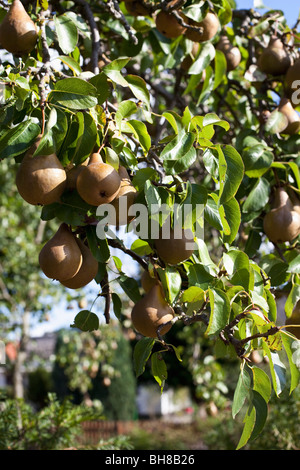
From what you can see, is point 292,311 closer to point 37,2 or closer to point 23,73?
point 23,73

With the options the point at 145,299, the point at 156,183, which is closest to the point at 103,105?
the point at 156,183

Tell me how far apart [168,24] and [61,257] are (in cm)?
94

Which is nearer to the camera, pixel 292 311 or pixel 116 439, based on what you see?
pixel 292 311

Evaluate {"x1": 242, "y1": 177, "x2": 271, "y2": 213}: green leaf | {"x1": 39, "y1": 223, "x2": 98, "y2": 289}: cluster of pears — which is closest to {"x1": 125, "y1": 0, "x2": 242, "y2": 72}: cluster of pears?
{"x1": 242, "y1": 177, "x2": 271, "y2": 213}: green leaf

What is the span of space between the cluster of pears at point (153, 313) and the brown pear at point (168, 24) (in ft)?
2.95

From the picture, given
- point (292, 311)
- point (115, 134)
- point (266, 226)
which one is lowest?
point (292, 311)

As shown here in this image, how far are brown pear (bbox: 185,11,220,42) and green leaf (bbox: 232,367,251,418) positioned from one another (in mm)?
1044

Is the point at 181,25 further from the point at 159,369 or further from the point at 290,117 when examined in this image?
the point at 159,369

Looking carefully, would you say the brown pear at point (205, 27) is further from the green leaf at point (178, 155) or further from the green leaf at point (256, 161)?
the green leaf at point (178, 155)

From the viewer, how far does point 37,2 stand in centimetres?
138

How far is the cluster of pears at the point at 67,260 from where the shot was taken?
3.39 feet

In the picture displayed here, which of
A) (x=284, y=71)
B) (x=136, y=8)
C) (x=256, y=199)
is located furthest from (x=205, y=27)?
(x=256, y=199)

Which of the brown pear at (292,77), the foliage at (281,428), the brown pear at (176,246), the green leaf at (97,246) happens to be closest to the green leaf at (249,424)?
the brown pear at (176,246)

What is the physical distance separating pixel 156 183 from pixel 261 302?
13.4 inches
